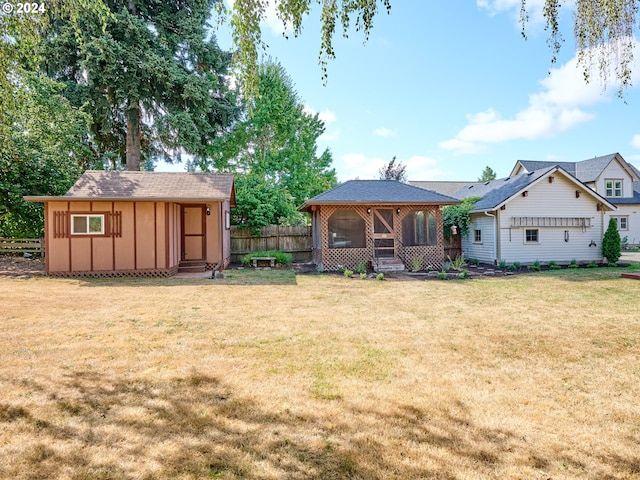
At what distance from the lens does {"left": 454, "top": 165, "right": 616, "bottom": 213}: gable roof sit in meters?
14.9

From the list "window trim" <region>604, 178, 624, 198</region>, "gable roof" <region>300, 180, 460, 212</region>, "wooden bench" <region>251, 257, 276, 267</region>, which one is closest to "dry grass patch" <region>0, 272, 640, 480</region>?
"gable roof" <region>300, 180, 460, 212</region>

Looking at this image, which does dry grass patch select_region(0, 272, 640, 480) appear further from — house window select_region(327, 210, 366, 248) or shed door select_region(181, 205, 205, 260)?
house window select_region(327, 210, 366, 248)

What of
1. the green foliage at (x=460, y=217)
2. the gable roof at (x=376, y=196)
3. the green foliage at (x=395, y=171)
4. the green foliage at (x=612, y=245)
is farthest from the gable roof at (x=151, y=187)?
the green foliage at (x=395, y=171)

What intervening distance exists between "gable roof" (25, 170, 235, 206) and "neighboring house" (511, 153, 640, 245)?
20.9 meters

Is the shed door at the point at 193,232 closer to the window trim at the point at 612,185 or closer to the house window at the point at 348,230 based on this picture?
the house window at the point at 348,230

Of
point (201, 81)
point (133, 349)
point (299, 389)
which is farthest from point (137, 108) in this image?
point (299, 389)

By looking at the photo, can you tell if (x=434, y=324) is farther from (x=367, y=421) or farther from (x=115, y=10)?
(x=115, y=10)

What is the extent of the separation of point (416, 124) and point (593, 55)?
13378 mm

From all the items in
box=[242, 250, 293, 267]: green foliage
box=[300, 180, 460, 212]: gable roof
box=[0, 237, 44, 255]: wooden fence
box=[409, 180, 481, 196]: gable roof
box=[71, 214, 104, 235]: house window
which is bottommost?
box=[242, 250, 293, 267]: green foliage

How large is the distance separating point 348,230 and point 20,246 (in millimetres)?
14462

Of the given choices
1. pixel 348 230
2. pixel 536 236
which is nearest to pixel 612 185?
pixel 536 236

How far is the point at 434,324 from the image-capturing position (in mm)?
5672

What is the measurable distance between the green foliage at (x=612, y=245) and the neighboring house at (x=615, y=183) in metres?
9.30

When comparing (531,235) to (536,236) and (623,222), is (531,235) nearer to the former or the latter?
(536,236)
